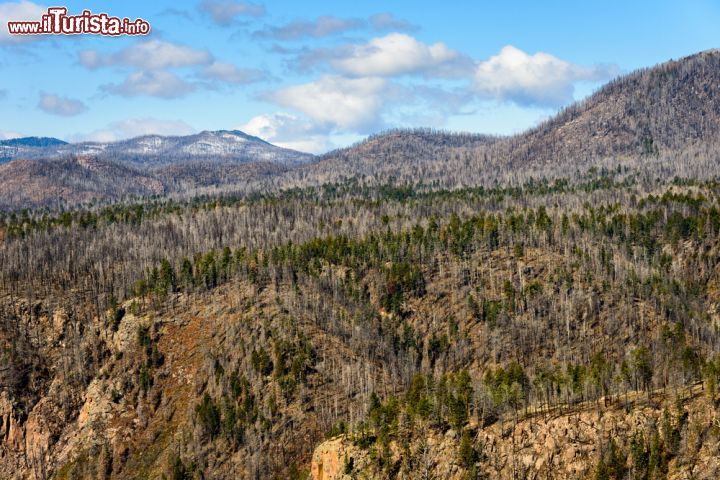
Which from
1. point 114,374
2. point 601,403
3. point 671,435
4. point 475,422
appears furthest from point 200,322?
point 671,435

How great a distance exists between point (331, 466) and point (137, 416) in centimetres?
7775

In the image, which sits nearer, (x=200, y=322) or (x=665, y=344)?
(x=665, y=344)

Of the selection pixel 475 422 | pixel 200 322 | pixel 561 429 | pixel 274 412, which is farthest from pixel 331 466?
pixel 200 322

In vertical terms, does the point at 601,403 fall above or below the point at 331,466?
above

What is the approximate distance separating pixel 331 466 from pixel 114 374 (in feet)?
304

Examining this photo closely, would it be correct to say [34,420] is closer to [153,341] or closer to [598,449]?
[153,341]

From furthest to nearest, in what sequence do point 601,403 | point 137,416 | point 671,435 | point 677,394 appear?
point 137,416, point 601,403, point 677,394, point 671,435

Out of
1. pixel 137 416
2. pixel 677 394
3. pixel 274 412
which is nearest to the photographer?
pixel 677 394

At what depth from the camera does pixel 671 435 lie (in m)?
96.6

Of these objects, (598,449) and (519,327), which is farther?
(519,327)

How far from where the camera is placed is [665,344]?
572 ft

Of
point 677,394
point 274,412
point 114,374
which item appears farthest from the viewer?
point 114,374

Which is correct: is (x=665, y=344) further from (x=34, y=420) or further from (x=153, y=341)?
(x=34, y=420)

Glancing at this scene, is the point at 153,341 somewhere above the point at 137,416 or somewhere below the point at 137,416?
above
